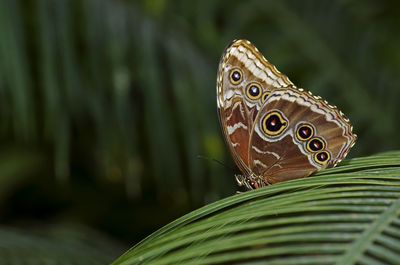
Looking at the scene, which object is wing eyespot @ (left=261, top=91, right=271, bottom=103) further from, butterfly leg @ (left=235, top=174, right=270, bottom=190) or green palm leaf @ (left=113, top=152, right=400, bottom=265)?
green palm leaf @ (left=113, top=152, right=400, bottom=265)

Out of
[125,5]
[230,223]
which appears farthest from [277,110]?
[125,5]

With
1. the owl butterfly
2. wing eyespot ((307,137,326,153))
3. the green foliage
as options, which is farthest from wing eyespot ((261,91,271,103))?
the green foliage

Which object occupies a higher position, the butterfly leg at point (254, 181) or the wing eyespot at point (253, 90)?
the wing eyespot at point (253, 90)

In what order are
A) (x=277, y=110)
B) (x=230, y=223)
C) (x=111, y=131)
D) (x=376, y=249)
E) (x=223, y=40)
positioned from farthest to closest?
(x=223, y=40) → (x=111, y=131) → (x=277, y=110) → (x=230, y=223) → (x=376, y=249)

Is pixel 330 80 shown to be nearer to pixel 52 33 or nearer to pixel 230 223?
pixel 52 33

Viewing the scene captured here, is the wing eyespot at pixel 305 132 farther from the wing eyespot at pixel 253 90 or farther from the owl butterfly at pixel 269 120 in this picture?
the wing eyespot at pixel 253 90

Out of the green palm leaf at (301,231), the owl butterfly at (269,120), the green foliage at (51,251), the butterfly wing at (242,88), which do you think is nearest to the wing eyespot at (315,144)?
the owl butterfly at (269,120)

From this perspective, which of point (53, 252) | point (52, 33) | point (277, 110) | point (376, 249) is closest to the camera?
point (376, 249)

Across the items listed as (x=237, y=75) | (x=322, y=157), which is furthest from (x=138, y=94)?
(x=322, y=157)
